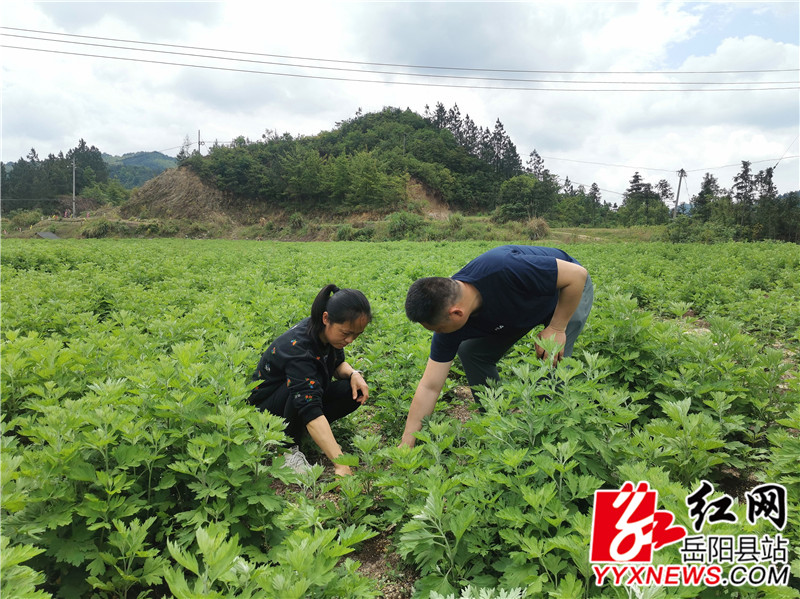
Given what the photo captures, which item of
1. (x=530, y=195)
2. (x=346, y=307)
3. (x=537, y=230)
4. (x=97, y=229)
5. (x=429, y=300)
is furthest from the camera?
(x=530, y=195)

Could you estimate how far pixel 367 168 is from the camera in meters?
58.9

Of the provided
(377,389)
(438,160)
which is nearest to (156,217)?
(438,160)

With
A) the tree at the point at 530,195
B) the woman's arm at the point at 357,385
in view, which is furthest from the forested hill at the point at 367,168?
the woman's arm at the point at 357,385

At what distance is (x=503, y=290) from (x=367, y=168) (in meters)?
58.5

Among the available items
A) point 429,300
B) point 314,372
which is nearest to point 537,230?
point 314,372

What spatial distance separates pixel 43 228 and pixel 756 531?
6574 cm

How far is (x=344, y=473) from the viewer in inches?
114

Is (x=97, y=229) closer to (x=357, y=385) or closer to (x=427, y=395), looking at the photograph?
(x=357, y=385)

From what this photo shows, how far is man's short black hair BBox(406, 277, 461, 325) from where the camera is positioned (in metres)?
2.77

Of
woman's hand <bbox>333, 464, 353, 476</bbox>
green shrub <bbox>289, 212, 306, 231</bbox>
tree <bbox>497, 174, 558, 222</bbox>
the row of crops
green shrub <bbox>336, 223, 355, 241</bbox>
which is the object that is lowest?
woman's hand <bbox>333, 464, 353, 476</bbox>

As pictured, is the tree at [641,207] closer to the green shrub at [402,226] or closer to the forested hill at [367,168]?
the forested hill at [367,168]

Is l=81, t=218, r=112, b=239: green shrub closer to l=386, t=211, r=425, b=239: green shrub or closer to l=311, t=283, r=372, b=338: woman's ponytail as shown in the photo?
l=386, t=211, r=425, b=239: green shrub

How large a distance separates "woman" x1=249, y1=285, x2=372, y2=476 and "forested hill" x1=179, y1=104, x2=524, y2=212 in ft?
179

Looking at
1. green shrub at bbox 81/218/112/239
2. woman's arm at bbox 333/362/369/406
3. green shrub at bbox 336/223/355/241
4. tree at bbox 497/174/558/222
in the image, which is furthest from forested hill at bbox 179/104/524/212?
woman's arm at bbox 333/362/369/406
